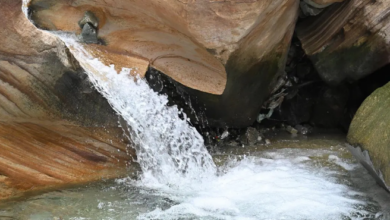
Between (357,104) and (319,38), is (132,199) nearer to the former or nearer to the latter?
(319,38)

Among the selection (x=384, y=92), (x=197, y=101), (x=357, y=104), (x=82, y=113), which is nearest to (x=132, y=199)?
(x=82, y=113)

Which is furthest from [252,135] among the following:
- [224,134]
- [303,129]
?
[303,129]

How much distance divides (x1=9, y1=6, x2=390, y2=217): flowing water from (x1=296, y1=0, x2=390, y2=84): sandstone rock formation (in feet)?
3.16

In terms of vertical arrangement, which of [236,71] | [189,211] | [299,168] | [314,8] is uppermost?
[314,8]

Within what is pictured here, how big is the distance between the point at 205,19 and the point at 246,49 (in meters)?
0.71

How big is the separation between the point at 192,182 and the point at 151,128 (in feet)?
2.47

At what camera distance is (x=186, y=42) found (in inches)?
170

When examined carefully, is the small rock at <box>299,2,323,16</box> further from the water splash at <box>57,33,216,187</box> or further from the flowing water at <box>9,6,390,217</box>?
the water splash at <box>57,33,216,187</box>

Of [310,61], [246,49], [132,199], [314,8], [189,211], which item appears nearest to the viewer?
[189,211]

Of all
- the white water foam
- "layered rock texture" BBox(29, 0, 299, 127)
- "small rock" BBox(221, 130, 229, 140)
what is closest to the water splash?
the white water foam

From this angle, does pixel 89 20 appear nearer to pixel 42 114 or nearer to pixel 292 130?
pixel 42 114

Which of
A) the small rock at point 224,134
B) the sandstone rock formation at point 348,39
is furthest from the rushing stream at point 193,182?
the sandstone rock formation at point 348,39

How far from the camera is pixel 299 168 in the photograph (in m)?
4.44

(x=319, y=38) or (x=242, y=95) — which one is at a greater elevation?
(x=319, y=38)
